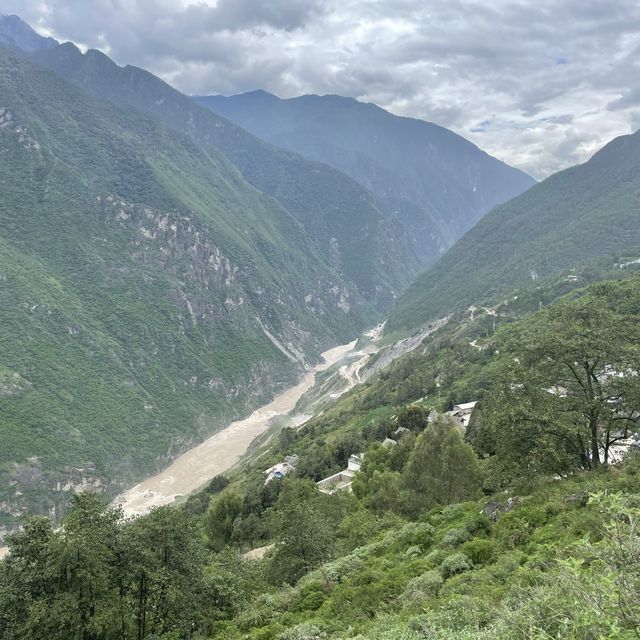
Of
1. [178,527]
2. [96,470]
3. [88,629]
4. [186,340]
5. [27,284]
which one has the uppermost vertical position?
[27,284]

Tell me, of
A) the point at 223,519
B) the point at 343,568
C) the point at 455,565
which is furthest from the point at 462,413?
the point at 455,565

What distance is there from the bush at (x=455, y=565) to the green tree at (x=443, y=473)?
14.7 metres

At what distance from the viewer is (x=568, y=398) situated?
25500mm

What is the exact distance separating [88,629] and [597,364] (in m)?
26.7

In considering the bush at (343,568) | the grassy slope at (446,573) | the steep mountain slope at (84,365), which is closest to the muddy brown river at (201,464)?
the steep mountain slope at (84,365)

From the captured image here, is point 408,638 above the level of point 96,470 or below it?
above

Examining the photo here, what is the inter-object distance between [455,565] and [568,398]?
37.0 ft

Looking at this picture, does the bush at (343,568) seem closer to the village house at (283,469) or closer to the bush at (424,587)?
the bush at (424,587)

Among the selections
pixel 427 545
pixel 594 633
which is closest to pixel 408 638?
pixel 594 633

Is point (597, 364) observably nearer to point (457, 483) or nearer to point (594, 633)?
point (457, 483)

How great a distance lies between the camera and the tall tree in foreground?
79.6 ft

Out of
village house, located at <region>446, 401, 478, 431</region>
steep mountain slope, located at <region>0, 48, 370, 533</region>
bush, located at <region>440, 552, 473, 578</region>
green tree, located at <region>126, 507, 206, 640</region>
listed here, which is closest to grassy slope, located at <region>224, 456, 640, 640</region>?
bush, located at <region>440, 552, 473, 578</region>

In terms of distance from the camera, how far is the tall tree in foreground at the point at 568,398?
2427cm

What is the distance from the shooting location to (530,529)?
20.2m
